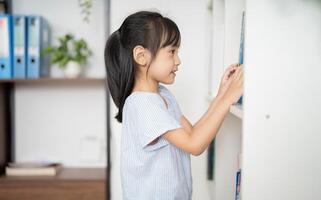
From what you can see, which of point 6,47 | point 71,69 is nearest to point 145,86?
point 71,69

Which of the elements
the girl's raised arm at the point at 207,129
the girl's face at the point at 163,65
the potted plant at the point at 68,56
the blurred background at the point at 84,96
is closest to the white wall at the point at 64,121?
the blurred background at the point at 84,96

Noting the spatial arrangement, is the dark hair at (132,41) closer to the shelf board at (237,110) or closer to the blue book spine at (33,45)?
the shelf board at (237,110)

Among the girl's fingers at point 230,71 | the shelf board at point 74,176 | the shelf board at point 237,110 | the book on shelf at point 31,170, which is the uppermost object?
the girl's fingers at point 230,71

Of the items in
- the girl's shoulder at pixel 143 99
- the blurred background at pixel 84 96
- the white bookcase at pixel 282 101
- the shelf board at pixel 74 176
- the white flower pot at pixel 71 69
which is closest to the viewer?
the white bookcase at pixel 282 101

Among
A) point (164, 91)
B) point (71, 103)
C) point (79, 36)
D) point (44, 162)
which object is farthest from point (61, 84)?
point (164, 91)

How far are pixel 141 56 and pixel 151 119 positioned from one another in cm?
21

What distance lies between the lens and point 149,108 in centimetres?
116

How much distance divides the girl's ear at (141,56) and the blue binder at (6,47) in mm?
1073

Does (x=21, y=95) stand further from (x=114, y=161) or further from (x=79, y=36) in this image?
(x=114, y=161)

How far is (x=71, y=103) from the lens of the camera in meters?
2.32

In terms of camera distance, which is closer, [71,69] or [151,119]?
[151,119]

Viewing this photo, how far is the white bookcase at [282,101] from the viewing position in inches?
36.6

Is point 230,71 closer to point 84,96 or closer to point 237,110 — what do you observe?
point 237,110

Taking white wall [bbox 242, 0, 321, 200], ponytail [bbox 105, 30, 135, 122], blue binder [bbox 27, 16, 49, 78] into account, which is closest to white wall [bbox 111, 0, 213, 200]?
blue binder [bbox 27, 16, 49, 78]
